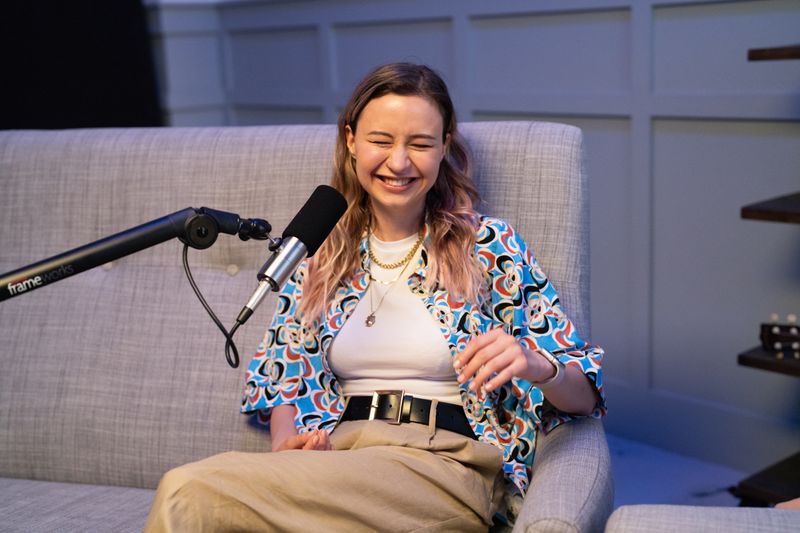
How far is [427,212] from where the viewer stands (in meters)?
1.60

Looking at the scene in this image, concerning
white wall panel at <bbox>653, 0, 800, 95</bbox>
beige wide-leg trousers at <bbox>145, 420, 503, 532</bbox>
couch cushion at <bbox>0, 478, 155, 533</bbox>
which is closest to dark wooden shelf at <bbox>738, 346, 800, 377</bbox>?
white wall panel at <bbox>653, 0, 800, 95</bbox>

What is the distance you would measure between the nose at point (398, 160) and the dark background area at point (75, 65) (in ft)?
7.31

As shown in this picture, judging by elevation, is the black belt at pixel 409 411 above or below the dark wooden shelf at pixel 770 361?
above

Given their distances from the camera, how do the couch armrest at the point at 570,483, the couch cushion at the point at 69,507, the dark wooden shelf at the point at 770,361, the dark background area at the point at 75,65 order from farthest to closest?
the dark background area at the point at 75,65 → the dark wooden shelf at the point at 770,361 → the couch cushion at the point at 69,507 → the couch armrest at the point at 570,483

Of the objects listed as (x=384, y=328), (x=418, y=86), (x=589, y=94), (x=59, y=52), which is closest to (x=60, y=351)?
(x=384, y=328)

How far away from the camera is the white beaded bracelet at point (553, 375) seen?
1.35 meters

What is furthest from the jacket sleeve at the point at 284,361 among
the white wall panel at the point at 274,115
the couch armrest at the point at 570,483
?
the white wall panel at the point at 274,115

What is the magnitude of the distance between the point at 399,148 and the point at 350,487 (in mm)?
506

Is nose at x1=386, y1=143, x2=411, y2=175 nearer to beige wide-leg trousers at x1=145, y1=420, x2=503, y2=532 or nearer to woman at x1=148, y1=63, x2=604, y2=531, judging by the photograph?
woman at x1=148, y1=63, x2=604, y2=531

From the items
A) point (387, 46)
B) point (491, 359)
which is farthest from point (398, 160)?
point (387, 46)

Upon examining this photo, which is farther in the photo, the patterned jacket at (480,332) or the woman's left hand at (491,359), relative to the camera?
the patterned jacket at (480,332)

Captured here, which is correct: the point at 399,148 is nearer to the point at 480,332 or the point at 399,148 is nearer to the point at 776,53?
the point at 480,332

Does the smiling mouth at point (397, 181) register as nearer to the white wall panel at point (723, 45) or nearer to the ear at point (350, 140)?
the ear at point (350, 140)

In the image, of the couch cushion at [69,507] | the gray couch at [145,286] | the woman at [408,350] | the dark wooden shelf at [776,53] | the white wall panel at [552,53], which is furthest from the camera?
the white wall panel at [552,53]
